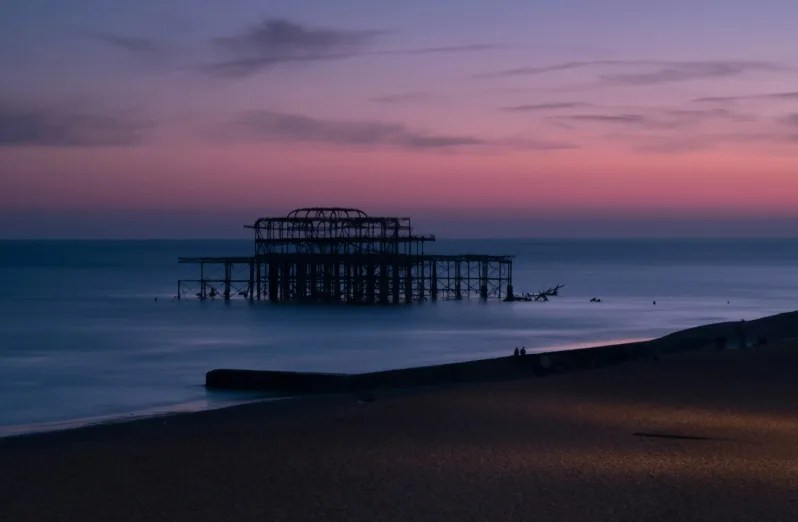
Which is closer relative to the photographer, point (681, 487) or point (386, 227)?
point (681, 487)

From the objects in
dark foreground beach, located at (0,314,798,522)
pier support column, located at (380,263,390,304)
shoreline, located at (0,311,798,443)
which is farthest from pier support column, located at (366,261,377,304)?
dark foreground beach, located at (0,314,798,522)

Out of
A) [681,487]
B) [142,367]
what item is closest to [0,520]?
[681,487]

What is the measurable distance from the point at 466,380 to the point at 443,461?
10.9m

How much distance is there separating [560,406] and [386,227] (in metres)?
37.9

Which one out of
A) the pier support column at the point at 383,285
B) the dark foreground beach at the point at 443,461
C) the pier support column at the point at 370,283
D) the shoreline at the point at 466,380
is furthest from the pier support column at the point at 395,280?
the dark foreground beach at the point at 443,461

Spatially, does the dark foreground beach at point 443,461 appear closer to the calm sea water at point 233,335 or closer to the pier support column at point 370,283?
the calm sea water at point 233,335

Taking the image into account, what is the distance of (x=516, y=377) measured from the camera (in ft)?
70.8

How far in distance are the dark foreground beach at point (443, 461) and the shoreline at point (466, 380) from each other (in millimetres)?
1483

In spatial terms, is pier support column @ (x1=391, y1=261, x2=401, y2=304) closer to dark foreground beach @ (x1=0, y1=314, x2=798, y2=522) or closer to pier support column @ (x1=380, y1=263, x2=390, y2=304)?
pier support column @ (x1=380, y1=263, x2=390, y2=304)

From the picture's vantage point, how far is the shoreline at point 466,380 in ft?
58.2

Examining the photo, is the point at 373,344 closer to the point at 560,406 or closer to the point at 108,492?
the point at 560,406

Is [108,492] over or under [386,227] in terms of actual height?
under

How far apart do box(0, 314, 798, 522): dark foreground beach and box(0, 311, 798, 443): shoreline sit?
1.48 meters

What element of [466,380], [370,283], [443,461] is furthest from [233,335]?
[443,461]
